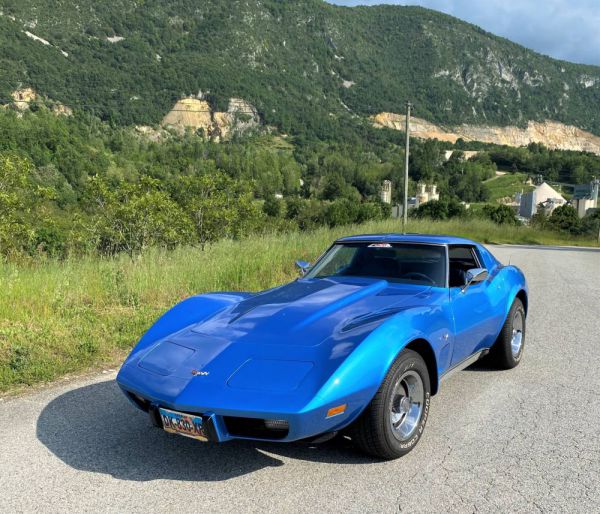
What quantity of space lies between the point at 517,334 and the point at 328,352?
9.94ft

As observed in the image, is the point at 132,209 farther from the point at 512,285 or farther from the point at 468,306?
the point at 468,306

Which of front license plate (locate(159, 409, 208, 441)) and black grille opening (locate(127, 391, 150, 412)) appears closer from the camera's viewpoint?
front license plate (locate(159, 409, 208, 441))

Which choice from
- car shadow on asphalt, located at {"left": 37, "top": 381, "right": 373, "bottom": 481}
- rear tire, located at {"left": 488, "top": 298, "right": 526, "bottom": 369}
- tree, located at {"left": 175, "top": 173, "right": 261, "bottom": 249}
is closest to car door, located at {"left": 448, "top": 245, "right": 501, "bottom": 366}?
rear tire, located at {"left": 488, "top": 298, "right": 526, "bottom": 369}

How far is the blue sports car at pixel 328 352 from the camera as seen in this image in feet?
8.50

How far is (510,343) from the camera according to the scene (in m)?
4.73

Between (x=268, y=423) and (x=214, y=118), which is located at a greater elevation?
(x=214, y=118)

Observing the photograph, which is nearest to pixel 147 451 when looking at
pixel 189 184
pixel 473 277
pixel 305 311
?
→ pixel 305 311

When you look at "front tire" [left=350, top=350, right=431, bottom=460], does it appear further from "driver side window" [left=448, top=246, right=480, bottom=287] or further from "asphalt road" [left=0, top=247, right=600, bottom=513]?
"driver side window" [left=448, top=246, right=480, bottom=287]

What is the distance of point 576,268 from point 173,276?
12.8 metres

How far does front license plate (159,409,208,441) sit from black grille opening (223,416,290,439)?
0.46ft

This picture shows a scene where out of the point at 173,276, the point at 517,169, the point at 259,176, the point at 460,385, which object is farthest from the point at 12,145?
the point at 517,169

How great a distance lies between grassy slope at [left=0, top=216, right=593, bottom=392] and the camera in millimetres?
4719

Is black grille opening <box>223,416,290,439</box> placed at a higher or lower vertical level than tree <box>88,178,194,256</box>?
higher

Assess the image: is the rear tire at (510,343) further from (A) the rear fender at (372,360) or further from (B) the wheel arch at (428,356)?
(A) the rear fender at (372,360)
